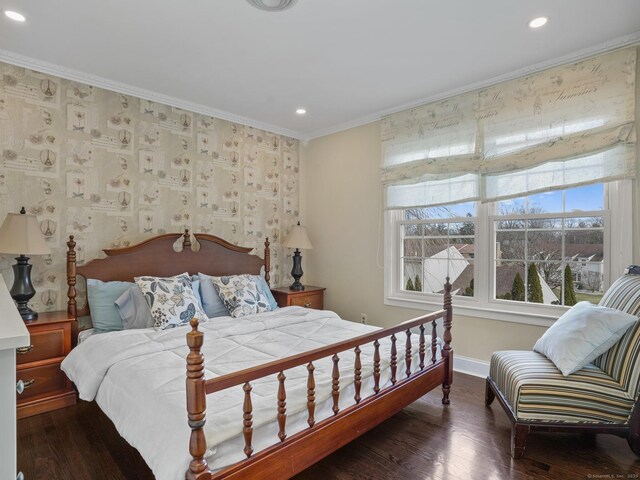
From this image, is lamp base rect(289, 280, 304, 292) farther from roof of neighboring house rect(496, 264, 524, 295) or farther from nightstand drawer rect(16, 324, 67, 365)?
nightstand drawer rect(16, 324, 67, 365)

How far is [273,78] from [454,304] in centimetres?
265

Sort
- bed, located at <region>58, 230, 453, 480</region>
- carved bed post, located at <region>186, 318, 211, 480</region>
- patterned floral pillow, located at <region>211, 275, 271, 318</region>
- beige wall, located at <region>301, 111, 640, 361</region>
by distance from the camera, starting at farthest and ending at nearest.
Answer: beige wall, located at <region>301, 111, 640, 361</region> → patterned floral pillow, located at <region>211, 275, 271, 318</region> → bed, located at <region>58, 230, 453, 480</region> → carved bed post, located at <region>186, 318, 211, 480</region>

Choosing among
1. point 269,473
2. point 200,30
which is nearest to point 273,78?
point 200,30

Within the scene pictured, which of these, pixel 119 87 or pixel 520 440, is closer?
pixel 520 440

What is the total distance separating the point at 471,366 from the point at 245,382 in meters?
2.58

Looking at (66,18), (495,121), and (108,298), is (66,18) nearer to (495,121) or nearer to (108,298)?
(108,298)

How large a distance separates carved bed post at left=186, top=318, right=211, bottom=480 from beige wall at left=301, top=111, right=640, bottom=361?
8.98 feet

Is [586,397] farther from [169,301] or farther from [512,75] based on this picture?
[169,301]

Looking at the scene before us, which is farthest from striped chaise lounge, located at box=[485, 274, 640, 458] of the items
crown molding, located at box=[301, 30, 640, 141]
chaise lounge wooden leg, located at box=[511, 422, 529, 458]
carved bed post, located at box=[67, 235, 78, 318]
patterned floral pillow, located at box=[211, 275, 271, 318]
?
carved bed post, located at box=[67, 235, 78, 318]

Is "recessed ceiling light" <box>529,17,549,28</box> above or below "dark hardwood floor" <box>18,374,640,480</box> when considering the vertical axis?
above

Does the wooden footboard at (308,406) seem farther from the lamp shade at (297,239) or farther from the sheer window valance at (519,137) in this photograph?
the lamp shade at (297,239)

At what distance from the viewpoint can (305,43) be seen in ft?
8.45

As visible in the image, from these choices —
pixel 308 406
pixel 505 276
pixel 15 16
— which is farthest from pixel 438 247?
pixel 15 16

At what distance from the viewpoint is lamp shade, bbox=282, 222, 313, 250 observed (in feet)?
14.0
